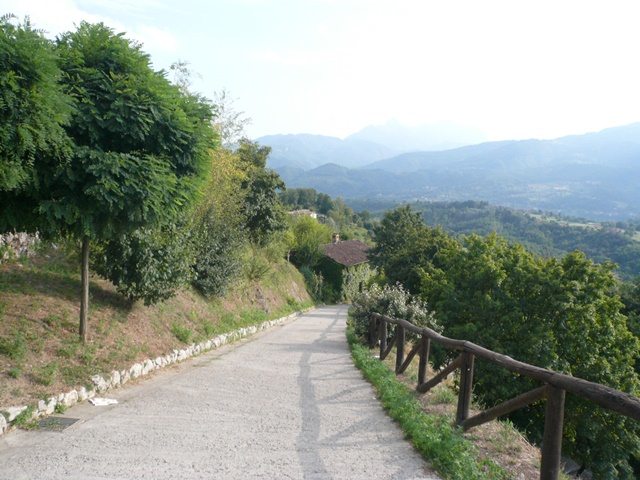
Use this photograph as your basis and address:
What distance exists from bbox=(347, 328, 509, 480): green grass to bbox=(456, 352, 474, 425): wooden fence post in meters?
0.19

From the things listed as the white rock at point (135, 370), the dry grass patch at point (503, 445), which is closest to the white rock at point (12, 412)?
the white rock at point (135, 370)

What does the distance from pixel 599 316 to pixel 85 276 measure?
18.9m

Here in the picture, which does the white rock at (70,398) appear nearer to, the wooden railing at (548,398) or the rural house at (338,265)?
the wooden railing at (548,398)

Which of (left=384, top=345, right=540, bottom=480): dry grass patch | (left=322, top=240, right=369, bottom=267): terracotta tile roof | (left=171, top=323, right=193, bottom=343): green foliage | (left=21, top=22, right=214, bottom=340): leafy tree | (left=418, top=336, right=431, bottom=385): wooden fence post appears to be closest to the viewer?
(left=384, top=345, right=540, bottom=480): dry grass patch

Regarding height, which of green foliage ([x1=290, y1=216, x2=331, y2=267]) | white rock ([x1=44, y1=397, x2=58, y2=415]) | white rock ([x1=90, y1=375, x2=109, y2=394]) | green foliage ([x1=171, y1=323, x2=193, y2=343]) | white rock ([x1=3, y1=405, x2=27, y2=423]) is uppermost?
white rock ([x1=3, y1=405, x2=27, y2=423])

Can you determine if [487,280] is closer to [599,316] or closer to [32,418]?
[599,316]

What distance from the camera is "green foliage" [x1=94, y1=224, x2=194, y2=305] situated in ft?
33.7

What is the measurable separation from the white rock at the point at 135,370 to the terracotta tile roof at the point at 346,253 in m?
42.5

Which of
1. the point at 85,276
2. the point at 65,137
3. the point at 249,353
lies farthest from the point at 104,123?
the point at 249,353

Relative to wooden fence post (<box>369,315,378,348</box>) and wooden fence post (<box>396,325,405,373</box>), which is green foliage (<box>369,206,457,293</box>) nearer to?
wooden fence post (<box>369,315,378,348</box>)

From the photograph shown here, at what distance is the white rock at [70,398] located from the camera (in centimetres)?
677

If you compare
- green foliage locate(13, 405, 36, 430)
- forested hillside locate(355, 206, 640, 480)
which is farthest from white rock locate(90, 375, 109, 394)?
forested hillside locate(355, 206, 640, 480)

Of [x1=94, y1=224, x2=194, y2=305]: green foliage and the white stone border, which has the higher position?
[x1=94, y1=224, x2=194, y2=305]: green foliage

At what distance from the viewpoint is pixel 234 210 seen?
64.1ft
